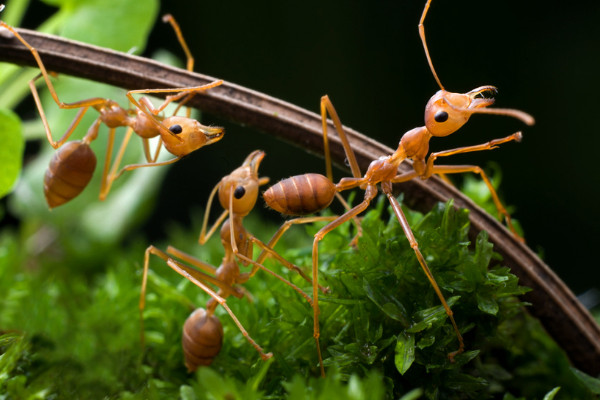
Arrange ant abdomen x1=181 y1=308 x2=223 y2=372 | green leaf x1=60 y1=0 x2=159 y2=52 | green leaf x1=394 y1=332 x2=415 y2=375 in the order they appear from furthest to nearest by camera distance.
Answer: green leaf x1=60 y1=0 x2=159 y2=52, ant abdomen x1=181 y1=308 x2=223 y2=372, green leaf x1=394 y1=332 x2=415 y2=375

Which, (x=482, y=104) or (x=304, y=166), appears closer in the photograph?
(x=482, y=104)

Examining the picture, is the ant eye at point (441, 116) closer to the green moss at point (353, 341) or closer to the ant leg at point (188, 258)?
the green moss at point (353, 341)

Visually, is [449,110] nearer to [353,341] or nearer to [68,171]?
[353,341]

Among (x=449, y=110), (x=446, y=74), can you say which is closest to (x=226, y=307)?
(x=449, y=110)

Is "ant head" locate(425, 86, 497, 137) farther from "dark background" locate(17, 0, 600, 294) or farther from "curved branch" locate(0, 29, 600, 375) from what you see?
"dark background" locate(17, 0, 600, 294)

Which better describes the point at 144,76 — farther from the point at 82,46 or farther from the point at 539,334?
the point at 539,334

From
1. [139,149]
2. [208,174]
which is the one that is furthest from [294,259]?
[208,174]

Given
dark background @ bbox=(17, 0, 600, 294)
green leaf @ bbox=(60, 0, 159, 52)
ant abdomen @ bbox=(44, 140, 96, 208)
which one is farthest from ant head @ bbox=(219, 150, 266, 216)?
dark background @ bbox=(17, 0, 600, 294)
